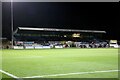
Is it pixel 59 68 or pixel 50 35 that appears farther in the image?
pixel 50 35

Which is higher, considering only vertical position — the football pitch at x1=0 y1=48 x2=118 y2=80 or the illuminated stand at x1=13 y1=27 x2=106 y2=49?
the illuminated stand at x1=13 y1=27 x2=106 y2=49

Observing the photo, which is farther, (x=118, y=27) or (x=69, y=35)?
(x=69, y=35)

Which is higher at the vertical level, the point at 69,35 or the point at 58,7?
the point at 58,7

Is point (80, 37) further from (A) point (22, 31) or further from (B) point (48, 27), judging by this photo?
(A) point (22, 31)

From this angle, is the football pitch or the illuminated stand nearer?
the football pitch

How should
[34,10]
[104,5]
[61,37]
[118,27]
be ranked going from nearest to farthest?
[104,5], [34,10], [118,27], [61,37]

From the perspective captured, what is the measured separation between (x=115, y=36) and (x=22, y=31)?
21.5 meters

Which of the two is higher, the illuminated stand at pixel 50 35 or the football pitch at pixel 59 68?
the illuminated stand at pixel 50 35

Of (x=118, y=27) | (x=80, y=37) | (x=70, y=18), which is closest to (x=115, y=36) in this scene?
(x=118, y=27)

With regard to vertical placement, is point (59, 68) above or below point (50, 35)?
below

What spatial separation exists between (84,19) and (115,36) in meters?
11.5

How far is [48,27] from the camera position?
188 ft

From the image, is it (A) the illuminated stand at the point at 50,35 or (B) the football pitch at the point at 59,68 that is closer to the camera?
(B) the football pitch at the point at 59,68

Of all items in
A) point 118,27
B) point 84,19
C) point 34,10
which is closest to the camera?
point 34,10
